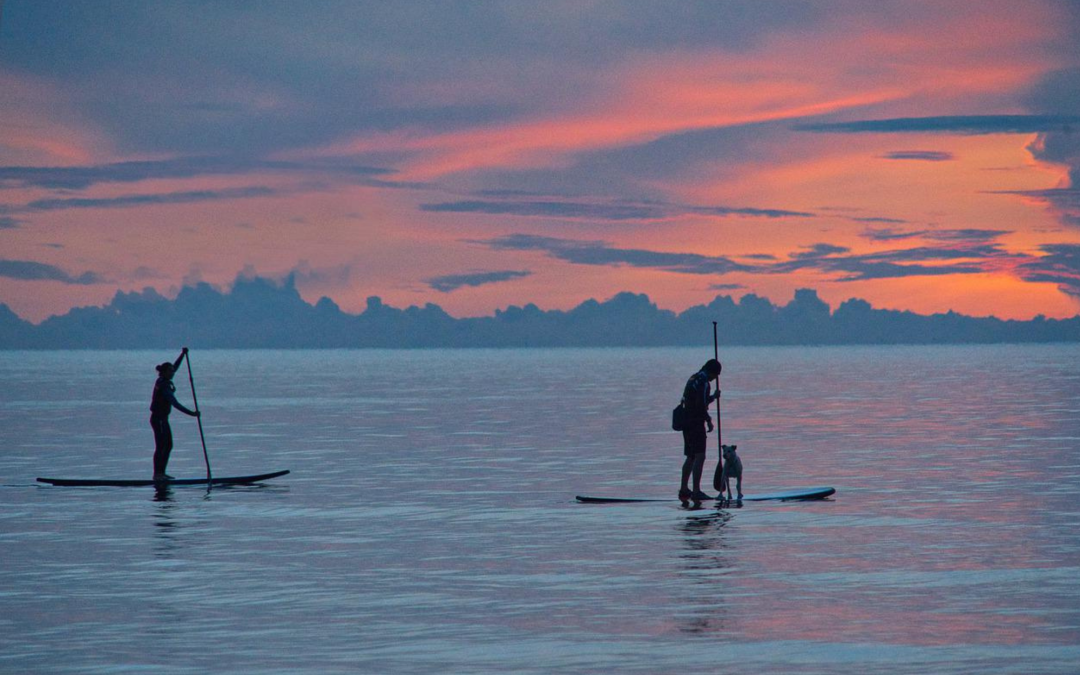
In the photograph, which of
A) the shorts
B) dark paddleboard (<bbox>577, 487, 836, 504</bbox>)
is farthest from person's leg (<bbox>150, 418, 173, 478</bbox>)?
the shorts

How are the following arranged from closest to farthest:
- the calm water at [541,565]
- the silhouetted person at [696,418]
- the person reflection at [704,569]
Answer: the calm water at [541,565]
the person reflection at [704,569]
the silhouetted person at [696,418]

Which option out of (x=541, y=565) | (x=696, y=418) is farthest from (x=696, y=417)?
(x=541, y=565)

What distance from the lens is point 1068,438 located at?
38219mm

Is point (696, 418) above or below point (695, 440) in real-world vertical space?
above

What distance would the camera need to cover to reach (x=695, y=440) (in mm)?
22219

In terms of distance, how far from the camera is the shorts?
→ 72.7 ft

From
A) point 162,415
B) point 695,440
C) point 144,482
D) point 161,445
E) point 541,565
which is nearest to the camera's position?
point 541,565

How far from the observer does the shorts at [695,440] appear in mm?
22148

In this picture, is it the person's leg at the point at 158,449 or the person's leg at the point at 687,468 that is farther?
the person's leg at the point at 158,449

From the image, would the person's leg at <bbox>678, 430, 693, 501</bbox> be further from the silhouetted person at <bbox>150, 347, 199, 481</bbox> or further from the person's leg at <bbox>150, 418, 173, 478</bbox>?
the person's leg at <bbox>150, 418, 173, 478</bbox>

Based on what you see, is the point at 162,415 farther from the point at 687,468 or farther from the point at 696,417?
the point at 696,417

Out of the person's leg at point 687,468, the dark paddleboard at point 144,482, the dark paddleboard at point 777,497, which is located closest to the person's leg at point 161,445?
the dark paddleboard at point 144,482

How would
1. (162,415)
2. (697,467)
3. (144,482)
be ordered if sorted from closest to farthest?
(697,467) < (144,482) < (162,415)

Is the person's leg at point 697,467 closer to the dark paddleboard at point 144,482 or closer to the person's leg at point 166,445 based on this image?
the dark paddleboard at point 144,482
